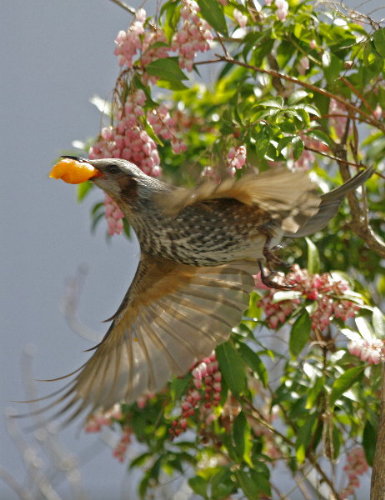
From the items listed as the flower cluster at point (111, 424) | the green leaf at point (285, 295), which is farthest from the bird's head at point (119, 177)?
the flower cluster at point (111, 424)

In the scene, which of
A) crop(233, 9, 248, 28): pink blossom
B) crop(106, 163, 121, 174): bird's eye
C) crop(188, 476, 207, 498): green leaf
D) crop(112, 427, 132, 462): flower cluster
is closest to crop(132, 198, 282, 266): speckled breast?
crop(106, 163, 121, 174): bird's eye

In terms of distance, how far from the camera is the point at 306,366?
83.5 inches

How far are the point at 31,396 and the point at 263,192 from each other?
1520 mm

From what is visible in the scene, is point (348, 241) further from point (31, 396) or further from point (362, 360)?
point (31, 396)

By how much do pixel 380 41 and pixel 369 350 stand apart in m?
0.65

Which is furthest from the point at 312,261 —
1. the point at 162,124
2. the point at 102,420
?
the point at 102,420

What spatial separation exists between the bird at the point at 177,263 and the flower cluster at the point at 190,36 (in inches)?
12.3

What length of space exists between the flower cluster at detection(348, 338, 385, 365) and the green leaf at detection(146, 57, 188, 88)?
2.39 feet

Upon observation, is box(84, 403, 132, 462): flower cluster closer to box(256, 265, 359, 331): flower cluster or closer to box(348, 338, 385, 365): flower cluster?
box(256, 265, 359, 331): flower cluster

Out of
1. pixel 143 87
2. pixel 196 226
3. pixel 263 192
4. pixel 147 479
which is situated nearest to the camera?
pixel 263 192

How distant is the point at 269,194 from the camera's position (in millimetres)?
1830

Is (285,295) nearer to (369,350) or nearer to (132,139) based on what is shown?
(369,350)

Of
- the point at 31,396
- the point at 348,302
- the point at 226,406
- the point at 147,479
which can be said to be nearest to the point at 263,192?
the point at 348,302

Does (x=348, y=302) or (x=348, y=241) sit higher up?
(x=348, y=241)
